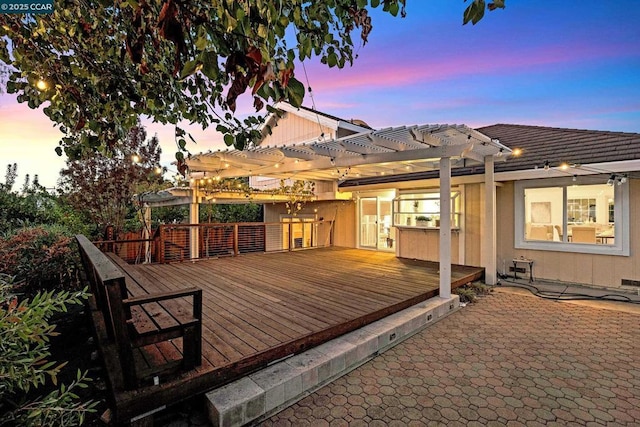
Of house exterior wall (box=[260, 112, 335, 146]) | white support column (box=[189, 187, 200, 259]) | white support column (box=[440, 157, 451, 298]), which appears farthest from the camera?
house exterior wall (box=[260, 112, 335, 146])

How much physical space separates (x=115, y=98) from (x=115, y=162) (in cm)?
766

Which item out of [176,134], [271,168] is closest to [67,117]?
[176,134]

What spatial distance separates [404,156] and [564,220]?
13.7ft

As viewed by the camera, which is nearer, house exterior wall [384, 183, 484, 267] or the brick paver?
the brick paver

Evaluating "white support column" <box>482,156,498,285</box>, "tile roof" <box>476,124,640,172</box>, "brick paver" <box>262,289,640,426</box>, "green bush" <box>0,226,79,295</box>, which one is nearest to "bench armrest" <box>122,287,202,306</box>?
"brick paver" <box>262,289,640,426</box>

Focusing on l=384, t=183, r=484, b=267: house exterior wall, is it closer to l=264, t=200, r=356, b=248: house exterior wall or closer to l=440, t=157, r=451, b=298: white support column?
l=264, t=200, r=356, b=248: house exterior wall

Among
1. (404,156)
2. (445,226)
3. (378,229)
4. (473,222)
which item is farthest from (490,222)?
(378,229)

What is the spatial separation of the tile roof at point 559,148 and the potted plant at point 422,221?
1.10m

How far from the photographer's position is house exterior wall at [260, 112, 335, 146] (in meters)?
10.2

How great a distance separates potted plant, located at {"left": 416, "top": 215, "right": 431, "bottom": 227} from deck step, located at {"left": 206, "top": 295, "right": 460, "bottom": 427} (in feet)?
14.4

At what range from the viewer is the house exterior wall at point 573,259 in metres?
5.75

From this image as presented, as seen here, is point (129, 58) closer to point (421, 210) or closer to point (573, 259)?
point (421, 210)

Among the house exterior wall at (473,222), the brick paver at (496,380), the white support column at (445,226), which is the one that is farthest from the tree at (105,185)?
the house exterior wall at (473,222)

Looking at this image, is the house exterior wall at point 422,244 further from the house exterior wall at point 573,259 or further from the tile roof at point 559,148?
the tile roof at point 559,148
